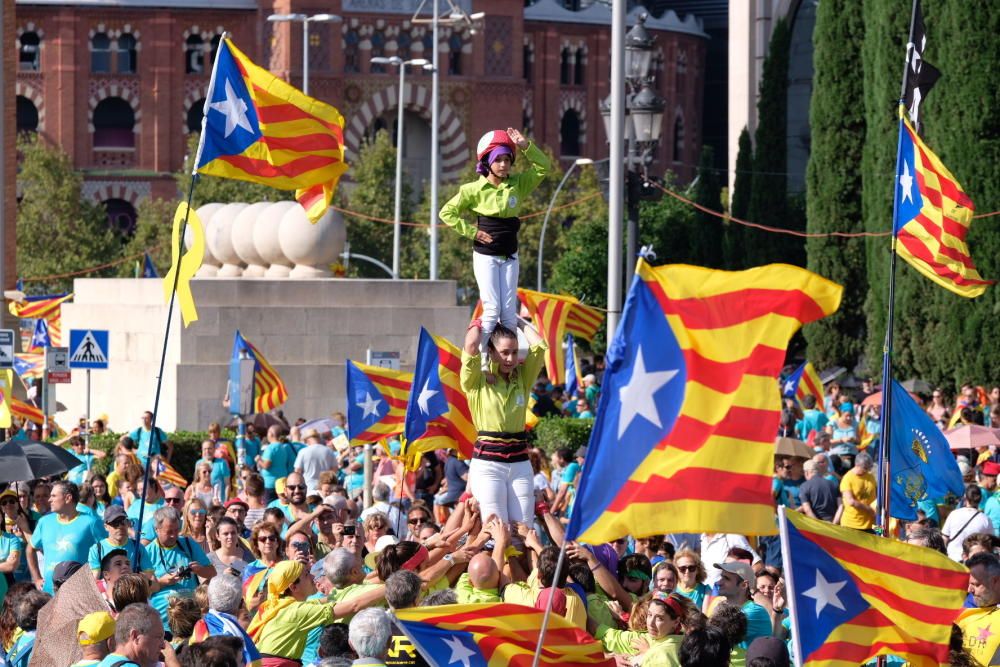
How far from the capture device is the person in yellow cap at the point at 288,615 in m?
9.48

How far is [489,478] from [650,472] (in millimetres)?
3574

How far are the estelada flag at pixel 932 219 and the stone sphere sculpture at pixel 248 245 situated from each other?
50.3ft

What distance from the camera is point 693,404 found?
7.89 m

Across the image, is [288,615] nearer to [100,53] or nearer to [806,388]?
[806,388]

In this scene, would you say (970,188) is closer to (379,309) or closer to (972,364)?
(972,364)

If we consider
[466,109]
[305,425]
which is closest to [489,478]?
[305,425]

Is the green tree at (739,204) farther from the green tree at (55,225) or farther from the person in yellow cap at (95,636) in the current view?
the person in yellow cap at (95,636)

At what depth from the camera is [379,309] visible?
93.6 ft

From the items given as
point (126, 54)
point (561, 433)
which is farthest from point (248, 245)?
point (126, 54)

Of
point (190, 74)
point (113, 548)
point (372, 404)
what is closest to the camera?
point (113, 548)

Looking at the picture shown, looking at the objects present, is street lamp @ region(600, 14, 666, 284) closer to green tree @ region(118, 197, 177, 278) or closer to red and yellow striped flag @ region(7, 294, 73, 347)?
red and yellow striped flag @ region(7, 294, 73, 347)

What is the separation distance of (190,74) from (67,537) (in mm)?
61468

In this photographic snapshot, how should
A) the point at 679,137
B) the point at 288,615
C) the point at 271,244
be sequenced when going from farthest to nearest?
the point at 679,137, the point at 271,244, the point at 288,615

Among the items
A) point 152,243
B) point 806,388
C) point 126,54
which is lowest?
point 806,388
